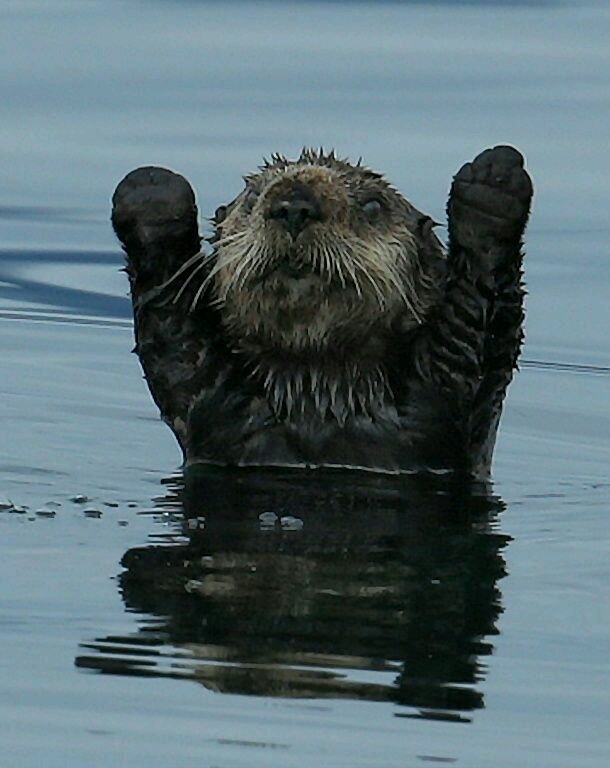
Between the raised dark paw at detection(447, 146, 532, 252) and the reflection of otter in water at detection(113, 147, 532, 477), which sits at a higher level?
the raised dark paw at detection(447, 146, 532, 252)

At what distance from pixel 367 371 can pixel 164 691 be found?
8.93 feet

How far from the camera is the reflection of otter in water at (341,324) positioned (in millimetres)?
7379

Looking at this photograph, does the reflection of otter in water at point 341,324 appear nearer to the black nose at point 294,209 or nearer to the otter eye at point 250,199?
the otter eye at point 250,199

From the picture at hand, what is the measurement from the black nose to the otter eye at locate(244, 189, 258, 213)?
0.37 m

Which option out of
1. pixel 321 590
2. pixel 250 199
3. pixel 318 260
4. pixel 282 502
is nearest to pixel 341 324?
pixel 318 260

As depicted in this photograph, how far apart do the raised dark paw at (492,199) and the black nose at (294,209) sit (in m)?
0.47

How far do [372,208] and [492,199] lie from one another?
39 centimetres

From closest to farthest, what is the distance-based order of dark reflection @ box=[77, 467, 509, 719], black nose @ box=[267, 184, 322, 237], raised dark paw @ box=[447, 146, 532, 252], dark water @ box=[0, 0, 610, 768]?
dark water @ box=[0, 0, 610, 768] → dark reflection @ box=[77, 467, 509, 719] → black nose @ box=[267, 184, 322, 237] → raised dark paw @ box=[447, 146, 532, 252]

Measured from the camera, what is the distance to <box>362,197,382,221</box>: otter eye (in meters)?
7.54

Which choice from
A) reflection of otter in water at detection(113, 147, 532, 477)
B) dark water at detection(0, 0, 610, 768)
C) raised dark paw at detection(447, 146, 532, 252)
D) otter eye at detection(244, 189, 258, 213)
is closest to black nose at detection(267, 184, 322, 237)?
reflection of otter in water at detection(113, 147, 532, 477)

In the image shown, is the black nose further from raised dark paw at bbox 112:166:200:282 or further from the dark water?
the dark water

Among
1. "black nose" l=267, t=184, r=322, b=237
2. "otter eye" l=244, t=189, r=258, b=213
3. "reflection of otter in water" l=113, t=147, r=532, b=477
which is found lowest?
"reflection of otter in water" l=113, t=147, r=532, b=477

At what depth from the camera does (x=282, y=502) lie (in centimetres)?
708

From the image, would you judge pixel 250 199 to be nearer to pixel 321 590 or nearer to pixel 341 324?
pixel 341 324
